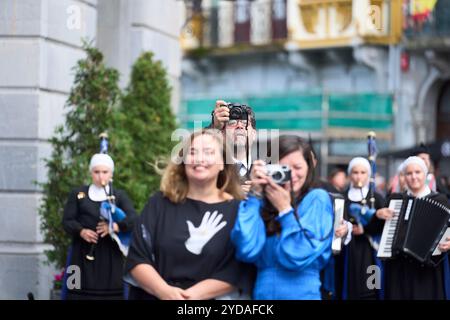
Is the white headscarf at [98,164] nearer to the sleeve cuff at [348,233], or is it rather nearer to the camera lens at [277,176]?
the sleeve cuff at [348,233]

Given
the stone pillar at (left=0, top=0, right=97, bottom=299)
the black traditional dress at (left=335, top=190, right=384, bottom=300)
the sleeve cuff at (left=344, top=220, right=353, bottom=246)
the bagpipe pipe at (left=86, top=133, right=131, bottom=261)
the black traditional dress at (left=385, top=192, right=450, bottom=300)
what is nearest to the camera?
the sleeve cuff at (left=344, top=220, right=353, bottom=246)

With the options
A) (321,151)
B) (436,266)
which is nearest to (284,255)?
(436,266)

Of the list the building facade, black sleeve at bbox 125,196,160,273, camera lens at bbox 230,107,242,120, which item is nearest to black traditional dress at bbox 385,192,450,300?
camera lens at bbox 230,107,242,120

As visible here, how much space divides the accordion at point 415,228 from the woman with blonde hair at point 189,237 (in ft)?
11.5

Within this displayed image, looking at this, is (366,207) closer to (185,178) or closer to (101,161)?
(101,161)

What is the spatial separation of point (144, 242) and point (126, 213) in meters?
4.01

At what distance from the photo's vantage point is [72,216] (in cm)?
1091

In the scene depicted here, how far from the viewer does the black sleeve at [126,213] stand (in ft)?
35.1

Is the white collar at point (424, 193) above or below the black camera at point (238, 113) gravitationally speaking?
below

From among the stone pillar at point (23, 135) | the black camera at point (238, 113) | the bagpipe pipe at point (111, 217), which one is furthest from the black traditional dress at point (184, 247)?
the stone pillar at point (23, 135)

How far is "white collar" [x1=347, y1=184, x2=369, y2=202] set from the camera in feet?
37.3

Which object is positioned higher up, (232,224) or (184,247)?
(232,224)

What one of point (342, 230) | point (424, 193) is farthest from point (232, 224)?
point (424, 193)

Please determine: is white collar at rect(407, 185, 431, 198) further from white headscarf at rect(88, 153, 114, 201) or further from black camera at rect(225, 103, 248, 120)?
black camera at rect(225, 103, 248, 120)
